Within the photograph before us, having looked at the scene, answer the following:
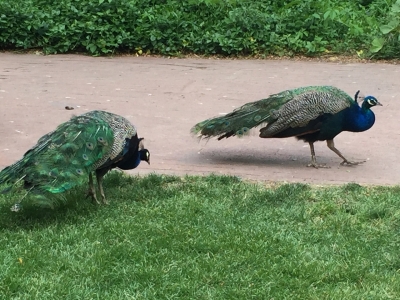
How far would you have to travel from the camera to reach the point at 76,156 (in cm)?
512

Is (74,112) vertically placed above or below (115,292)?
below

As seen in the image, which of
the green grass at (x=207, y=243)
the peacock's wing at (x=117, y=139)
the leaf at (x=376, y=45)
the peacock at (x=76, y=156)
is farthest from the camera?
the leaf at (x=376, y=45)

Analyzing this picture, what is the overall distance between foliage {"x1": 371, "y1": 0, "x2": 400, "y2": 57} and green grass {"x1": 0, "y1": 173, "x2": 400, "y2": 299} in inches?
222

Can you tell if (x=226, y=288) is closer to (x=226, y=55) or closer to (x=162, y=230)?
(x=162, y=230)

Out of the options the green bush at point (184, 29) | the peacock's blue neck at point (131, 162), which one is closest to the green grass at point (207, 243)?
the peacock's blue neck at point (131, 162)

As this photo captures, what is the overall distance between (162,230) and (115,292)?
0.89 meters

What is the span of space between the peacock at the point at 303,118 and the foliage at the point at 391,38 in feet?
15.4

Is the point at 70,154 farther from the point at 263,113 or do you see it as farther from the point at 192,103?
the point at 192,103

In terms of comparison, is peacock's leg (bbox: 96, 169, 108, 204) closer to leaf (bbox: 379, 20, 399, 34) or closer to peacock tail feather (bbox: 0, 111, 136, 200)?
peacock tail feather (bbox: 0, 111, 136, 200)

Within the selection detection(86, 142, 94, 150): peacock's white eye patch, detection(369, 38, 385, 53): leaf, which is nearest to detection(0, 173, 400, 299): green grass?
detection(86, 142, 94, 150): peacock's white eye patch

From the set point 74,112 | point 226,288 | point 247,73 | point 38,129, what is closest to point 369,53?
point 247,73

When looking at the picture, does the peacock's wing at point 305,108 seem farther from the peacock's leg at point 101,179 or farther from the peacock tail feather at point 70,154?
the peacock's leg at point 101,179

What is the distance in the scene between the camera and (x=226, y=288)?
Result: 164 inches

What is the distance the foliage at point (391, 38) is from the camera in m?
10.9
